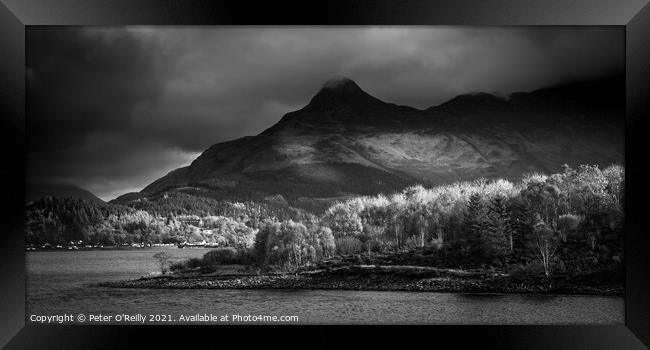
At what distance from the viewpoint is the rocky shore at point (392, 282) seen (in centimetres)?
804

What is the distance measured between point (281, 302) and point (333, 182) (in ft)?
6.00

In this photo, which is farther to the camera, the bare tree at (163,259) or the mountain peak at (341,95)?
the bare tree at (163,259)

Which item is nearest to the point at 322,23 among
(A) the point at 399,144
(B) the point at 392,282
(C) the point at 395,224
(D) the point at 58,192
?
(A) the point at 399,144

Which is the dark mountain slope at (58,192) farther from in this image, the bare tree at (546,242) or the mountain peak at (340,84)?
the bare tree at (546,242)

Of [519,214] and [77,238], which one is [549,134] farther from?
[77,238]

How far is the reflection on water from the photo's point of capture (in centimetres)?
780

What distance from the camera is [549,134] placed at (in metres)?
8.08

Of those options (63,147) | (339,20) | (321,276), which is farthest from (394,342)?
(63,147)

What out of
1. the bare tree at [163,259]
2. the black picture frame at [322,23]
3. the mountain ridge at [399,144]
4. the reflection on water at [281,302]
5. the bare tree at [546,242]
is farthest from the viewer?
the bare tree at [163,259]

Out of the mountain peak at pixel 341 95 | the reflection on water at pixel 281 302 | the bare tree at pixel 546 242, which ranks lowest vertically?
the reflection on water at pixel 281 302

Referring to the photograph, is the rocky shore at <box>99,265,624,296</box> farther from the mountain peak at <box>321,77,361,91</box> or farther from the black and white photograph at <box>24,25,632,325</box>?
the mountain peak at <box>321,77,361,91</box>

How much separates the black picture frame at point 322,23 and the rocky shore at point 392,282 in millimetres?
550

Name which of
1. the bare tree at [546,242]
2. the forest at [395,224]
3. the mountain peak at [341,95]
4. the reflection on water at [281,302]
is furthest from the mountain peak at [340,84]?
the bare tree at [546,242]

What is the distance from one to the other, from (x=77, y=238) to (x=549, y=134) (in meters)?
6.55
